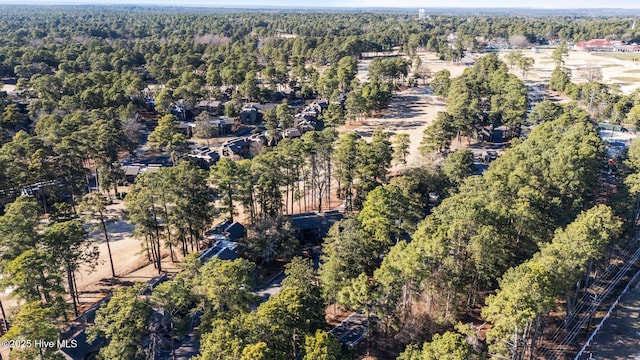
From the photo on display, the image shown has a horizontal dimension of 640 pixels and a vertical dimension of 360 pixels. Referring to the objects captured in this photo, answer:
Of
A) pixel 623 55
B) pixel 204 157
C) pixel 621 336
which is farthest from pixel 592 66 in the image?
pixel 621 336

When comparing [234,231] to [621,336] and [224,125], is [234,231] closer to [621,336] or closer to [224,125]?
[621,336]

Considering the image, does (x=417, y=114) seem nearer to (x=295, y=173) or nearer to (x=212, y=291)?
(x=295, y=173)

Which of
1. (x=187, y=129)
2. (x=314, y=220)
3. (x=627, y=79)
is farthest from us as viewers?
(x=627, y=79)

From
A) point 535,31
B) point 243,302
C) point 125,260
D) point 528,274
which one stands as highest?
point 535,31

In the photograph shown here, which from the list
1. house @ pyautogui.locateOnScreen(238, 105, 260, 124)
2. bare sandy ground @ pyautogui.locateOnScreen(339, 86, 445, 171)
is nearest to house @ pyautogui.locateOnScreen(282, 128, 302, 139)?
bare sandy ground @ pyautogui.locateOnScreen(339, 86, 445, 171)

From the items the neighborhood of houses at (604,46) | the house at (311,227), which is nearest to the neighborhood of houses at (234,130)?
the house at (311,227)

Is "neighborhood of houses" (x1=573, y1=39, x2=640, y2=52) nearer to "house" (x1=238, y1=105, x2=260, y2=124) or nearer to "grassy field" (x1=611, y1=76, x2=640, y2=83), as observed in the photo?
"grassy field" (x1=611, y1=76, x2=640, y2=83)

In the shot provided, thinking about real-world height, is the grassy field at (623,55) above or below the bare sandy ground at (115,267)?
above

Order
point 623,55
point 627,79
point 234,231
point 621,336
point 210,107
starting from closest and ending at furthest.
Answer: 1. point 621,336
2. point 234,231
3. point 210,107
4. point 627,79
5. point 623,55

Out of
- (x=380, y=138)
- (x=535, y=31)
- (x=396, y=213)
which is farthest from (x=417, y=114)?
(x=535, y=31)

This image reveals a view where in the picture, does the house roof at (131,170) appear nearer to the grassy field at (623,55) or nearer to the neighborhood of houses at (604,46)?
the grassy field at (623,55)

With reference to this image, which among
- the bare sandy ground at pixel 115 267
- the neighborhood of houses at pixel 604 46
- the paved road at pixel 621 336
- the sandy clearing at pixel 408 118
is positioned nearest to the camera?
the paved road at pixel 621 336
